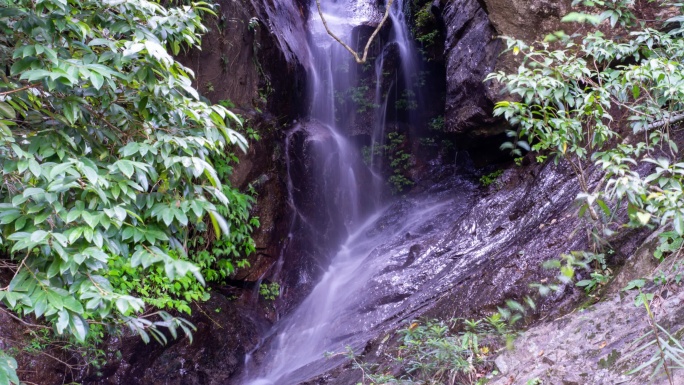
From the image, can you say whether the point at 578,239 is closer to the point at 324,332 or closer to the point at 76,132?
the point at 324,332

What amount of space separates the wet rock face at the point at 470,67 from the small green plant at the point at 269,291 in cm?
386

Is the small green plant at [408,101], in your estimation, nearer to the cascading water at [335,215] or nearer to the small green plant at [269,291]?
the cascading water at [335,215]

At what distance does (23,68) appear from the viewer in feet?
7.42

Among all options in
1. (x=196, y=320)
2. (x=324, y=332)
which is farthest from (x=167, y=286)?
(x=324, y=332)

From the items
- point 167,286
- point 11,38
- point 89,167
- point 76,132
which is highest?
point 11,38

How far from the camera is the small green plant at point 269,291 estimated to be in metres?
7.60

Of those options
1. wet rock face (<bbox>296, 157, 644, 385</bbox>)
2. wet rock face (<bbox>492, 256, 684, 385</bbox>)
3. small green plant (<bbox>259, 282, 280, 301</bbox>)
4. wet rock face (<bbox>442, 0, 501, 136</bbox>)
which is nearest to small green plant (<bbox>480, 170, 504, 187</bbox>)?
wet rock face (<bbox>296, 157, 644, 385</bbox>)

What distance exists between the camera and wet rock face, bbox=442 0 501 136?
709 cm

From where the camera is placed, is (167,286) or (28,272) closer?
(28,272)

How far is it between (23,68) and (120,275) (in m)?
3.55

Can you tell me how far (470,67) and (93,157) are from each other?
6084mm

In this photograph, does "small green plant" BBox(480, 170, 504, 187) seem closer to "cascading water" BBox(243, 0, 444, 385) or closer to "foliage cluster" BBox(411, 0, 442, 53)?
"cascading water" BBox(243, 0, 444, 385)

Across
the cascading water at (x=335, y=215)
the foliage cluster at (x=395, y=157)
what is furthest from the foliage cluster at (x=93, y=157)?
the foliage cluster at (x=395, y=157)

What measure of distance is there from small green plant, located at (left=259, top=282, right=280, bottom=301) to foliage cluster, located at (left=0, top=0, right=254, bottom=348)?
5.04 m
